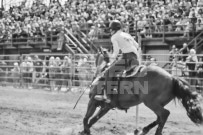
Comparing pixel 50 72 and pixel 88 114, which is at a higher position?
pixel 88 114

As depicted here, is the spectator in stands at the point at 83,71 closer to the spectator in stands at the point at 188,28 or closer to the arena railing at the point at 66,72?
the arena railing at the point at 66,72

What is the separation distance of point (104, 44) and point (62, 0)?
24.2 ft

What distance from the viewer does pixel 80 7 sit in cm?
2472

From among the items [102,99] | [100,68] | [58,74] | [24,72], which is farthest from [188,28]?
[102,99]

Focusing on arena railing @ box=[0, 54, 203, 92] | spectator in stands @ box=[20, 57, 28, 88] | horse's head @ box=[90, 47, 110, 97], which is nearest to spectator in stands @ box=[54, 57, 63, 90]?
arena railing @ box=[0, 54, 203, 92]

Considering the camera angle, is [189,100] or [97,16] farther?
[97,16]

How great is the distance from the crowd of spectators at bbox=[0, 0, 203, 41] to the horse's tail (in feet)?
27.4

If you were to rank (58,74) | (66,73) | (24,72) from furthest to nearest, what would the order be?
(24,72) < (58,74) < (66,73)

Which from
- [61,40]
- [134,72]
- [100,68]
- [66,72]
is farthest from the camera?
[61,40]

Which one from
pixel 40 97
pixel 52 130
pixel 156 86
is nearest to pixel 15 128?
pixel 52 130

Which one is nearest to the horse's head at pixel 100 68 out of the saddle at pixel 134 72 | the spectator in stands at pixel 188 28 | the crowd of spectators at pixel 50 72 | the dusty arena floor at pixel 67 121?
the saddle at pixel 134 72

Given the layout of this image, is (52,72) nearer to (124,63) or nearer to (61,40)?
(61,40)

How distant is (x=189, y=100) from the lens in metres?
7.47

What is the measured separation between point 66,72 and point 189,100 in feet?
39.7
